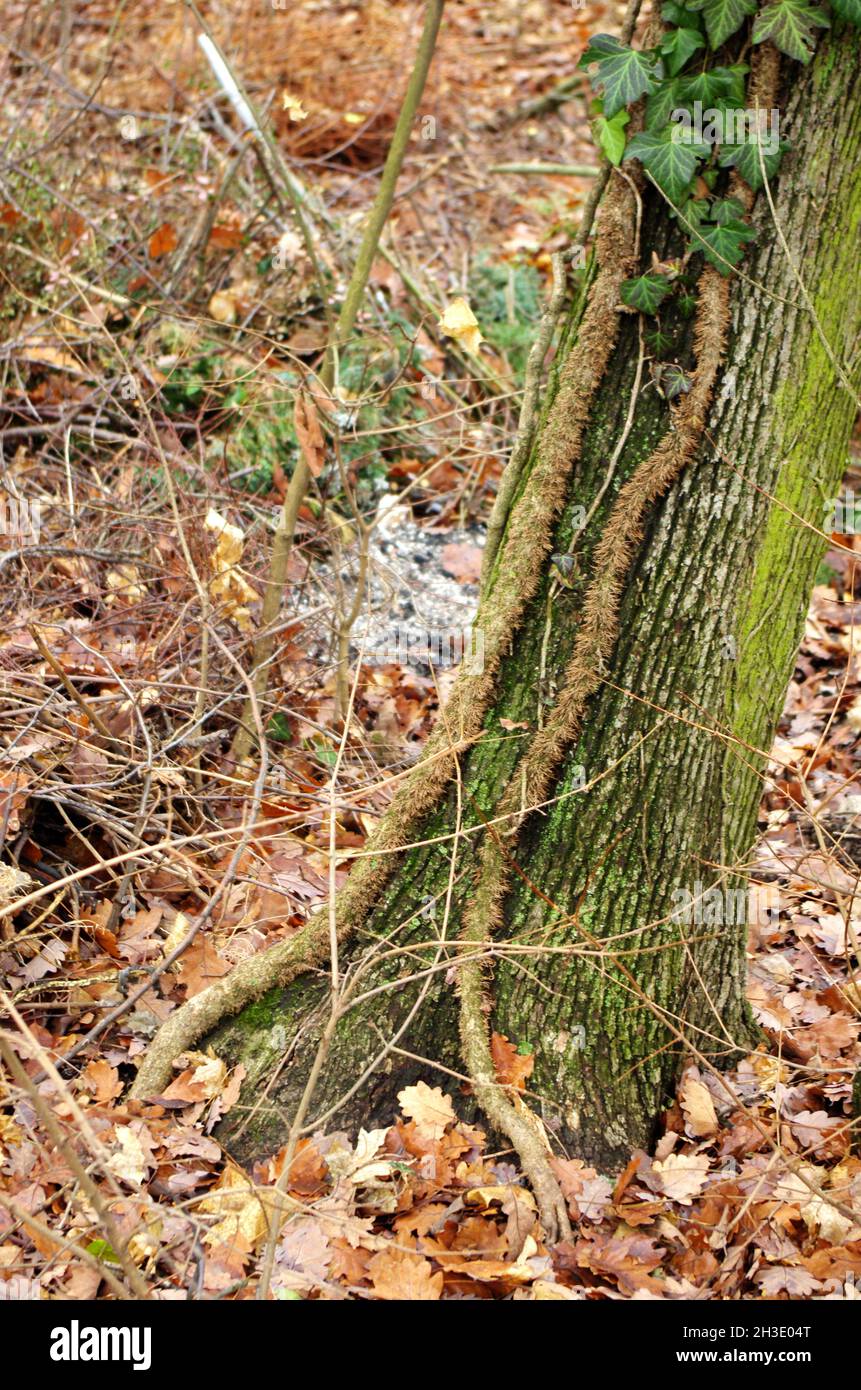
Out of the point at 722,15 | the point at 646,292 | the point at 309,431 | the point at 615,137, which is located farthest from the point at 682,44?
the point at 309,431

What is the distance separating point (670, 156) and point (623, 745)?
4.42ft

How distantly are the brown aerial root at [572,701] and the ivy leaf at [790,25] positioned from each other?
46 centimetres

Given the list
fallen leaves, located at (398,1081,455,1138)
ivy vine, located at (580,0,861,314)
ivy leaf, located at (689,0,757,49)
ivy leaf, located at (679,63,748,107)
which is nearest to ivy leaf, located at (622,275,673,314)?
ivy vine, located at (580,0,861,314)

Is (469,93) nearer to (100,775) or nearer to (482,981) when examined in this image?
(100,775)

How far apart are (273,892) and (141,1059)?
0.67 m

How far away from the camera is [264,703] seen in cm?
373

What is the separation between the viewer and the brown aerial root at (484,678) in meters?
2.62

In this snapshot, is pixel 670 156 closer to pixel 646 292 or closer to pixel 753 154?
pixel 753 154

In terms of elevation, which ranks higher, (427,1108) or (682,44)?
(682,44)

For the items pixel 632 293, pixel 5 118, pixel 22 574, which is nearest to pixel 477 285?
→ pixel 5 118

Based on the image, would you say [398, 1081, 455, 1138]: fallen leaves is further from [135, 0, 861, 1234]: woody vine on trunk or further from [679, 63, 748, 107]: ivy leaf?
[679, 63, 748, 107]: ivy leaf

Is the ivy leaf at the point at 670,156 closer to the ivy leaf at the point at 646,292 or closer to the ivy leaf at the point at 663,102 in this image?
the ivy leaf at the point at 663,102

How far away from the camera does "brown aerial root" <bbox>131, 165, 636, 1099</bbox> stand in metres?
2.62

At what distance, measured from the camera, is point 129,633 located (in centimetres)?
423
